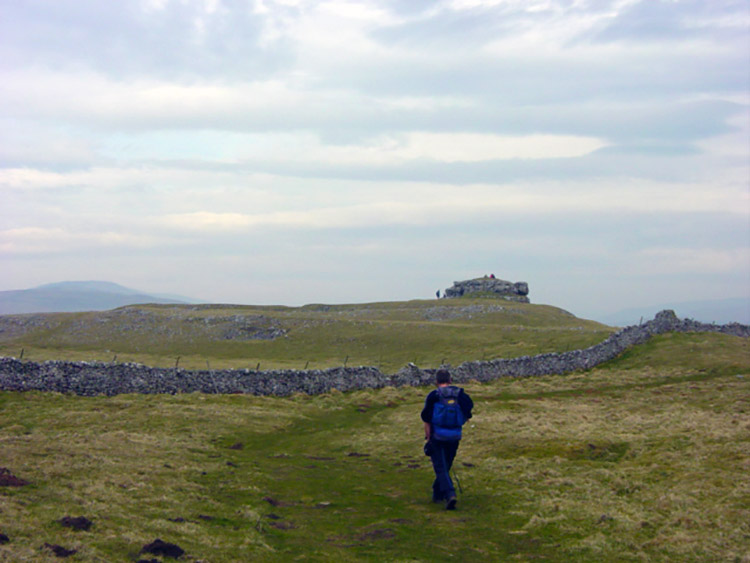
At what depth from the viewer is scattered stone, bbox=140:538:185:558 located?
11109 mm

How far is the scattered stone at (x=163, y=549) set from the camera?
1111cm

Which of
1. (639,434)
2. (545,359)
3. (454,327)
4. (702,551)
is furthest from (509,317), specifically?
(702,551)

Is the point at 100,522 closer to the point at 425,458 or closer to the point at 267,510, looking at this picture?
the point at 267,510

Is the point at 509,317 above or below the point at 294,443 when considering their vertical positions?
above

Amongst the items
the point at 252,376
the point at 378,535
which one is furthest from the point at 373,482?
the point at 252,376

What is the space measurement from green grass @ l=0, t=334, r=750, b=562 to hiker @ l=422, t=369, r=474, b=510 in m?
0.85

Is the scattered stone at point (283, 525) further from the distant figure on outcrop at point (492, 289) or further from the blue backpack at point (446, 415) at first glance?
the distant figure on outcrop at point (492, 289)

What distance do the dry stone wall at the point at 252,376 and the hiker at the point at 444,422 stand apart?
1091 inches

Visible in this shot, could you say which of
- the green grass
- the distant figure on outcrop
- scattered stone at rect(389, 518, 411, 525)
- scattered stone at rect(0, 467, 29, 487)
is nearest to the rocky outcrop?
the distant figure on outcrop

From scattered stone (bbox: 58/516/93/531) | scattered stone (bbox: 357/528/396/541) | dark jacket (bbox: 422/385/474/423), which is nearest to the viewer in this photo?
scattered stone (bbox: 58/516/93/531)

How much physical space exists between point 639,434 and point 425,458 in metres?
8.42

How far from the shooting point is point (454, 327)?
75.1 meters

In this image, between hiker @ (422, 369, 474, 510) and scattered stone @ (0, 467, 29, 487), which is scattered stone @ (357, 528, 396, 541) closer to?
hiker @ (422, 369, 474, 510)

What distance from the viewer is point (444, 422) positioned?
15516 mm
